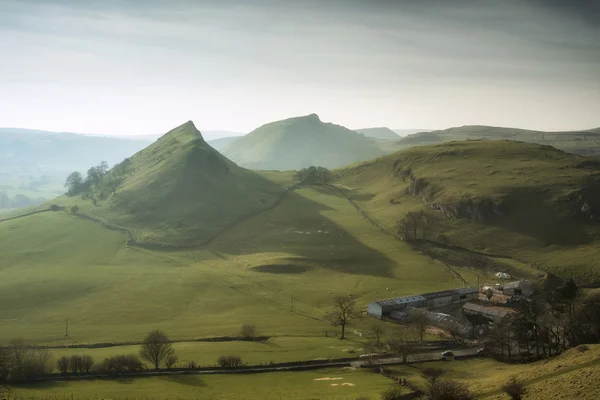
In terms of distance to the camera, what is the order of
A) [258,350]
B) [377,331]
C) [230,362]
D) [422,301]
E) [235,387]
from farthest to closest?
1. [422,301]
2. [377,331]
3. [258,350]
4. [230,362]
5. [235,387]

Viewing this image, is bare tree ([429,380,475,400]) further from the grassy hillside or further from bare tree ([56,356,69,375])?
the grassy hillside

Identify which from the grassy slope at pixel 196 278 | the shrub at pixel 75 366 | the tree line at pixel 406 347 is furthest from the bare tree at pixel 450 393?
the shrub at pixel 75 366

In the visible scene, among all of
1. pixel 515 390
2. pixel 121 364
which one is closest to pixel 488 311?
pixel 515 390

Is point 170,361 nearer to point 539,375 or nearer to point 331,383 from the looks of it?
point 331,383

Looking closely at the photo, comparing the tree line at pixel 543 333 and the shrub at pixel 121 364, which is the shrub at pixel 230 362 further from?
the tree line at pixel 543 333

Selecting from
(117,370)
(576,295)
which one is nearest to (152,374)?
(117,370)
